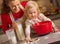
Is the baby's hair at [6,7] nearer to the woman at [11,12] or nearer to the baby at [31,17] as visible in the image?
the woman at [11,12]

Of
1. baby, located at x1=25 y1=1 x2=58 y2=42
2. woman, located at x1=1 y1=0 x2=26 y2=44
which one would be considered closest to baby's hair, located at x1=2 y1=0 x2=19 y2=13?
woman, located at x1=1 y1=0 x2=26 y2=44

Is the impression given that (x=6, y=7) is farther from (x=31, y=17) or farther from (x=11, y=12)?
(x=31, y=17)

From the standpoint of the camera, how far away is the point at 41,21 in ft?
3.76

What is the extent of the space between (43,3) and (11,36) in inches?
59.0

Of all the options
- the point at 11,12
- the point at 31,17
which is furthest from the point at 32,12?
the point at 11,12

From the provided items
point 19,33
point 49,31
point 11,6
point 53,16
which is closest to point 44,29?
point 49,31

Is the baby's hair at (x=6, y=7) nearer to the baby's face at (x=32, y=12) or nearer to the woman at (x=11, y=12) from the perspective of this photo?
the woman at (x=11, y=12)

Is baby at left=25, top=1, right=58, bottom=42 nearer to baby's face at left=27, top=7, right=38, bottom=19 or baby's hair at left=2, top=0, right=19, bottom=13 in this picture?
baby's face at left=27, top=7, right=38, bottom=19

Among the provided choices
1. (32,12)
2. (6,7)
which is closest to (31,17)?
(32,12)

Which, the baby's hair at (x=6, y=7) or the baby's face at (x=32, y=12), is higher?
the baby's hair at (x=6, y=7)

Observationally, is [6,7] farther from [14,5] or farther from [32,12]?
[32,12]

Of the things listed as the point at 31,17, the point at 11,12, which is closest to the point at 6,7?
the point at 11,12

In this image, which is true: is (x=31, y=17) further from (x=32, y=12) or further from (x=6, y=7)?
(x=6, y=7)

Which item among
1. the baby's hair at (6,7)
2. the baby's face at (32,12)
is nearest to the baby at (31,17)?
the baby's face at (32,12)
